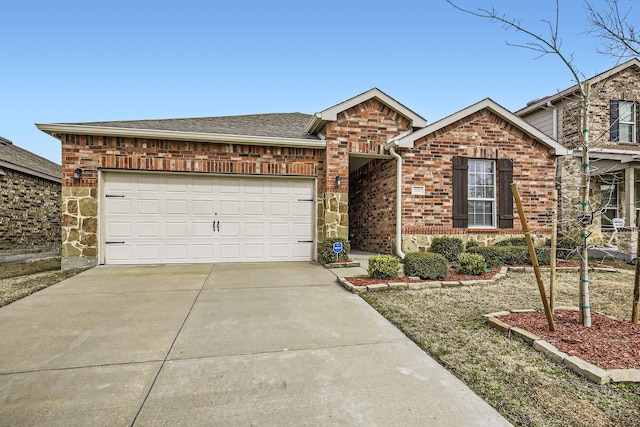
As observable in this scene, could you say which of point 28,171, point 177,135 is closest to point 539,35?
point 177,135

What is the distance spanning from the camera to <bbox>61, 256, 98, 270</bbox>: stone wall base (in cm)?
723

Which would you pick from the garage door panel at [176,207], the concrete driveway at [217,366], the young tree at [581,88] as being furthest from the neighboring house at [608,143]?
the garage door panel at [176,207]

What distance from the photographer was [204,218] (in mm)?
7922

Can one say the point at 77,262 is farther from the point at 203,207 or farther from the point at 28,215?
A: the point at 28,215

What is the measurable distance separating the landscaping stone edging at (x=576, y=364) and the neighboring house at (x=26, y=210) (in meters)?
13.1

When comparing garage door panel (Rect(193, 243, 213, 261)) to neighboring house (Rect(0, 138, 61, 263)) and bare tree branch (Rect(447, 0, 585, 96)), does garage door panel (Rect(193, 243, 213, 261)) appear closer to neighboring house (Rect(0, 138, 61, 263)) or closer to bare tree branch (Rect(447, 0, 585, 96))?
neighboring house (Rect(0, 138, 61, 263))

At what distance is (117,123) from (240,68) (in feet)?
20.3

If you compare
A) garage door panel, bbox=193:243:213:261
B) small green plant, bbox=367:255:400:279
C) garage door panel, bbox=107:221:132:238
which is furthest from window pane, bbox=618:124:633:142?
garage door panel, bbox=107:221:132:238

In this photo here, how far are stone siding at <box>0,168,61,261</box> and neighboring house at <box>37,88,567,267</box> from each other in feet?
16.0

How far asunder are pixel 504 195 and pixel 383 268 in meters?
5.24

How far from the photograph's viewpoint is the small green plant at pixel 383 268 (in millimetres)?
5656

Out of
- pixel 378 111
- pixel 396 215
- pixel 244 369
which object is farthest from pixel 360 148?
pixel 244 369

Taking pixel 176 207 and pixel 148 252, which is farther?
pixel 176 207

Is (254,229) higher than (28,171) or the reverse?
the reverse
